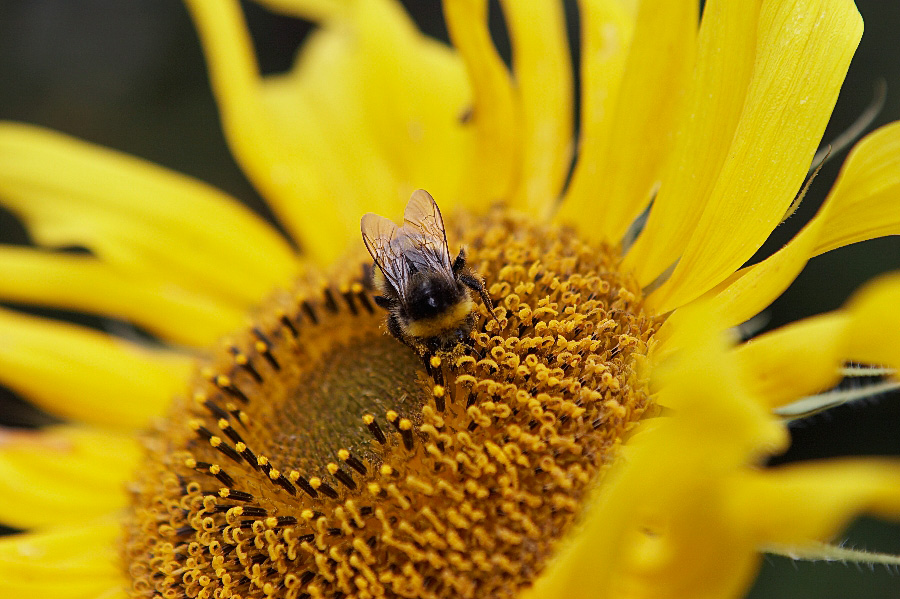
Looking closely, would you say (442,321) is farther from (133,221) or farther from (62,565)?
(133,221)

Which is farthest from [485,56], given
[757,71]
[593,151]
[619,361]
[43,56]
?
[43,56]

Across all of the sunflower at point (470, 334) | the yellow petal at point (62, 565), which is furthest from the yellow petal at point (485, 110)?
the yellow petal at point (62, 565)

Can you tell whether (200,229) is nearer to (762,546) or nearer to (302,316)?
(302,316)

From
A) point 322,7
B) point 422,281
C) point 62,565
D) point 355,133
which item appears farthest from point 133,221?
point 422,281

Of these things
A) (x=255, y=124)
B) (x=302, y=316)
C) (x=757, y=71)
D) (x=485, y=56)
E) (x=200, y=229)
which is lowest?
(x=757, y=71)

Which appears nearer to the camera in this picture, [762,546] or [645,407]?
[762,546]
